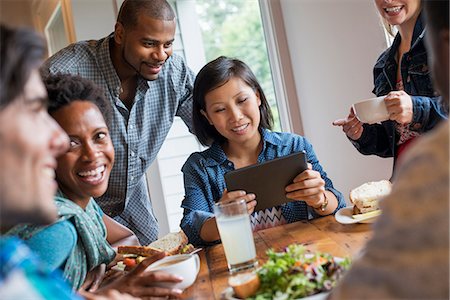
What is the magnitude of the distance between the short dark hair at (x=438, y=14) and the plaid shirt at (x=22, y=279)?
641mm

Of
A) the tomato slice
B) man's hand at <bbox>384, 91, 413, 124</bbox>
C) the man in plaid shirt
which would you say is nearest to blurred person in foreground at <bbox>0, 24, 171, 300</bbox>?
the tomato slice

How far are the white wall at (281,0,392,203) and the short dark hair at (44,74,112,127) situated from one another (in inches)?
60.4

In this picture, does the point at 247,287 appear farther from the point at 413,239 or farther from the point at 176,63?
the point at 176,63

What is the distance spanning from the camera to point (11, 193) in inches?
33.4

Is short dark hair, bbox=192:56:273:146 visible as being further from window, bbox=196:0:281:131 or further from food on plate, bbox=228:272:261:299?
window, bbox=196:0:281:131

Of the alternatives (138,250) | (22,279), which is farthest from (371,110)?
(22,279)

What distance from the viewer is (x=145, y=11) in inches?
101

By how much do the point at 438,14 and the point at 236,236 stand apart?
0.85 meters

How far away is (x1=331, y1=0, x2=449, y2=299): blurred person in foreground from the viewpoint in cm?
65

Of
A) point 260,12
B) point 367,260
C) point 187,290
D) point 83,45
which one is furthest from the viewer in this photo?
point 260,12

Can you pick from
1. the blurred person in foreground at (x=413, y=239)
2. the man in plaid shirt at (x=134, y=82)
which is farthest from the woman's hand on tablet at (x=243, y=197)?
the blurred person in foreground at (x=413, y=239)

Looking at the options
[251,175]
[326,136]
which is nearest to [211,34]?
[326,136]

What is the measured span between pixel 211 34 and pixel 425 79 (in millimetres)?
1998

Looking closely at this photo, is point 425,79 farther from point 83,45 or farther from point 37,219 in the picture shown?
point 37,219
